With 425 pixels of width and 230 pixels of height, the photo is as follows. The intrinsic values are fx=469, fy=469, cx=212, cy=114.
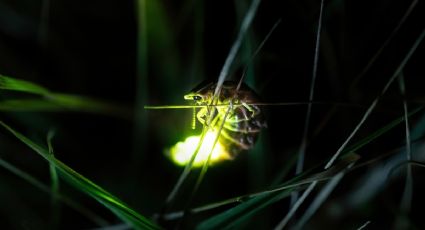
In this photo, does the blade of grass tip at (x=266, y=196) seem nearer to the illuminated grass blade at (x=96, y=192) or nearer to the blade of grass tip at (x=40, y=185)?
the illuminated grass blade at (x=96, y=192)

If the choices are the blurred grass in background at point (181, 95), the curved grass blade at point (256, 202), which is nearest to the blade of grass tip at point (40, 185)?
the blurred grass in background at point (181, 95)

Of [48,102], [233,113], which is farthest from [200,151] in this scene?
[48,102]

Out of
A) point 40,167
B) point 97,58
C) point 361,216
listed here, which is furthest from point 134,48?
point 361,216

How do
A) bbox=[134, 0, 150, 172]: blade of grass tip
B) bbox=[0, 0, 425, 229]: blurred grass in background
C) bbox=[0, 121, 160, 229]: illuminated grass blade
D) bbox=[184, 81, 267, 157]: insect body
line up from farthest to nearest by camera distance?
bbox=[134, 0, 150, 172]: blade of grass tip
bbox=[0, 0, 425, 229]: blurred grass in background
bbox=[184, 81, 267, 157]: insect body
bbox=[0, 121, 160, 229]: illuminated grass blade

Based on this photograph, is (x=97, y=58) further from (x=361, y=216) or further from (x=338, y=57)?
(x=361, y=216)

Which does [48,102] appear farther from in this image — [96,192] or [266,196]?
[266,196]

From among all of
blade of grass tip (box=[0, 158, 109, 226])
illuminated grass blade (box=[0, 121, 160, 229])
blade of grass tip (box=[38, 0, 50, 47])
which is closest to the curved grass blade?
illuminated grass blade (box=[0, 121, 160, 229])

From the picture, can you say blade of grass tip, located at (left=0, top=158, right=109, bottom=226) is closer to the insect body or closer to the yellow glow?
the yellow glow
